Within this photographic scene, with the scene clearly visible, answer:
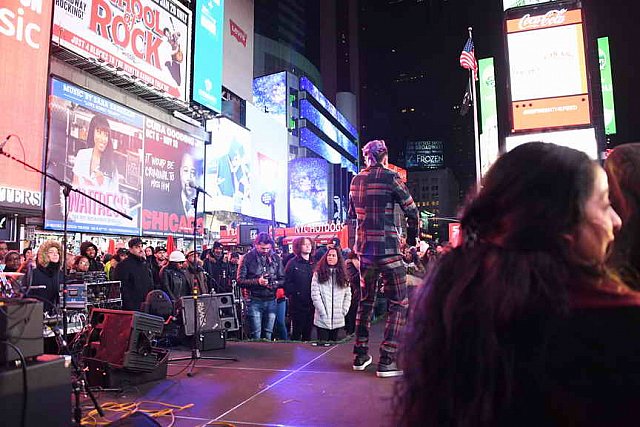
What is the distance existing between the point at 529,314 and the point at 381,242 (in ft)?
12.2

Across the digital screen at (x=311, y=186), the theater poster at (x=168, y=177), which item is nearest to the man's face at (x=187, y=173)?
the theater poster at (x=168, y=177)

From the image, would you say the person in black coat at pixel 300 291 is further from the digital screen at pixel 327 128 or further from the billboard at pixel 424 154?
the billboard at pixel 424 154

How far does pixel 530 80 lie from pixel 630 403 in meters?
12.1

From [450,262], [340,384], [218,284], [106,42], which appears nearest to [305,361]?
[340,384]

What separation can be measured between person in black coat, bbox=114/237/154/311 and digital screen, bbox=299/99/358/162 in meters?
41.2

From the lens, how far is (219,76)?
2292 cm

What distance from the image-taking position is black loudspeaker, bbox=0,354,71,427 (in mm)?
2549

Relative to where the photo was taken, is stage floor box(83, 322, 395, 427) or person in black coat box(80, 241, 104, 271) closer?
stage floor box(83, 322, 395, 427)

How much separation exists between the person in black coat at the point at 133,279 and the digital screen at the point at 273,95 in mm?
34439

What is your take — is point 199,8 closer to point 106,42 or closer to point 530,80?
point 106,42

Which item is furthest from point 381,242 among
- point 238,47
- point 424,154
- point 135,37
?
point 424,154

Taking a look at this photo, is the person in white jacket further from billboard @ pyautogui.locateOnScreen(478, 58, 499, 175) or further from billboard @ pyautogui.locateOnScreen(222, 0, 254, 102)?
billboard @ pyautogui.locateOnScreen(222, 0, 254, 102)

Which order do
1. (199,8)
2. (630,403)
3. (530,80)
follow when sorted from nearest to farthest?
1. (630,403)
2. (530,80)
3. (199,8)

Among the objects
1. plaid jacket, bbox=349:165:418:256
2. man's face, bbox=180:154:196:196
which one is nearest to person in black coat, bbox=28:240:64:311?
plaid jacket, bbox=349:165:418:256
